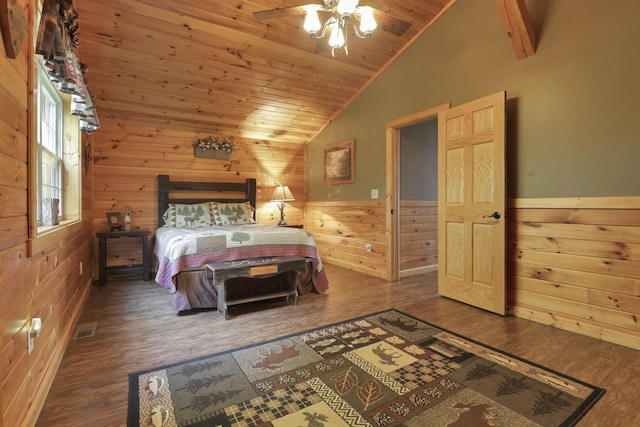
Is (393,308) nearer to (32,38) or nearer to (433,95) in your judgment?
(433,95)

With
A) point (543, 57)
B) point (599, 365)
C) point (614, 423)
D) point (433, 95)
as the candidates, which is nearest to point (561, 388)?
point (614, 423)

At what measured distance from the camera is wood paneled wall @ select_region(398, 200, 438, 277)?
14.0 ft

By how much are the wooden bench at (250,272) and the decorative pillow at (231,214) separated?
158 cm

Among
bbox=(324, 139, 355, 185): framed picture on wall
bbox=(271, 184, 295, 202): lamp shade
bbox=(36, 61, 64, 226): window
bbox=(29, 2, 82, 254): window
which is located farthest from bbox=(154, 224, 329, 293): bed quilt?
bbox=(271, 184, 295, 202): lamp shade

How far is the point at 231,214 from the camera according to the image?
4.68m

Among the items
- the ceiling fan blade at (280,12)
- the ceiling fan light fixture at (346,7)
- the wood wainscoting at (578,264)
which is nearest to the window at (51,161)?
the ceiling fan blade at (280,12)

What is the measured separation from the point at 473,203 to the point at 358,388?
2.13 meters

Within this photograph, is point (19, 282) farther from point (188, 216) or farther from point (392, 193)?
point (392, 193)

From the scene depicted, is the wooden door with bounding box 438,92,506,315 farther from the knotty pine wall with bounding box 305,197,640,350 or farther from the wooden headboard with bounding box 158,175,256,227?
the wooden headboard with bounding box 158,175,256,227

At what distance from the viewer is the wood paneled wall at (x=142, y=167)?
4316 mm

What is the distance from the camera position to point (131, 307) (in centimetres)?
307

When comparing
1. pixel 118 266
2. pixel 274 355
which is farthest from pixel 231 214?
pixel 274 355

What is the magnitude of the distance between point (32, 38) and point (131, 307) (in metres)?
2.38

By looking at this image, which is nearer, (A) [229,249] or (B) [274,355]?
(B) [274,355]
